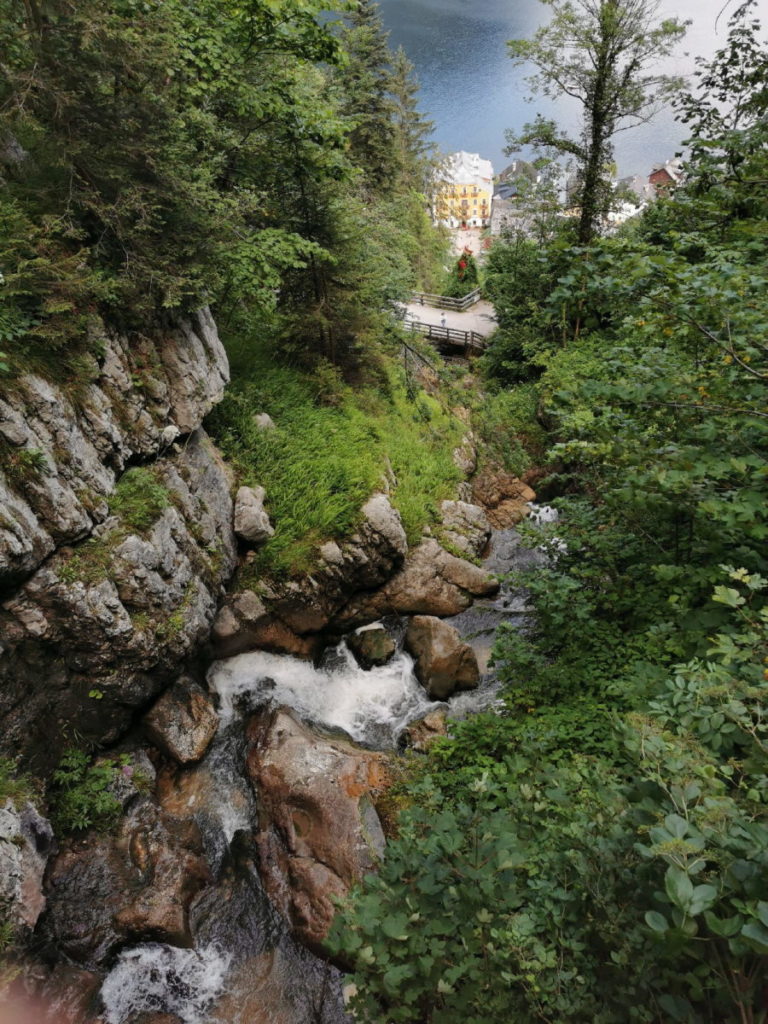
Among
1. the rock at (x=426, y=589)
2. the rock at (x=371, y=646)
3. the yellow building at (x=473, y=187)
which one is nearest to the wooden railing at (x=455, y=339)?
the rock at (x=426, y=589)

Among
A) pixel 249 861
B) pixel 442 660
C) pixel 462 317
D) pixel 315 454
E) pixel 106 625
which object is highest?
pixel 462 317

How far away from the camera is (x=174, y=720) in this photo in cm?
780

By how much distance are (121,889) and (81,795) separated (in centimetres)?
117

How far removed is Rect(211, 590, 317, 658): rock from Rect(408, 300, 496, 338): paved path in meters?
17.3

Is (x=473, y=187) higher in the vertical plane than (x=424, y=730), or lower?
higher

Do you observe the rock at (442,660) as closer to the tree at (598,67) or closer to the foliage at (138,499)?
the foliage at (138,499)

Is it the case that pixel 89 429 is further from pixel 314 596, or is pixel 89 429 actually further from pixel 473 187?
pixel 473 187

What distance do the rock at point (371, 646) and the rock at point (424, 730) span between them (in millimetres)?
1428

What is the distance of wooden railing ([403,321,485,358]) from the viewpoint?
22438 millimetres

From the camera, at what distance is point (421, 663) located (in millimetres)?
9961

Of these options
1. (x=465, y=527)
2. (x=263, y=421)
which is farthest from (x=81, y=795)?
(x=465, y=527)

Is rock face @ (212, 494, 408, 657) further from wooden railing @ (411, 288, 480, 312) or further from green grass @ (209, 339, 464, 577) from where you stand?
wooden railing @ (411, 288, 480, 312)

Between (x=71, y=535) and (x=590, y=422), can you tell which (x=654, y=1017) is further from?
(x=71, y=535)

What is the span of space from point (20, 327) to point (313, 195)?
6.79 metres
